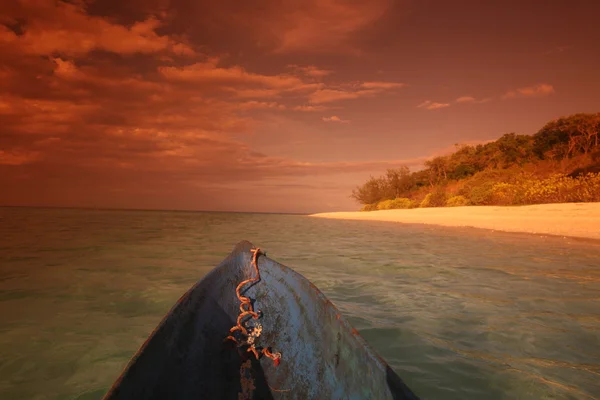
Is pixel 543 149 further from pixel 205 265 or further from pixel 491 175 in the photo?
pixel 205 265

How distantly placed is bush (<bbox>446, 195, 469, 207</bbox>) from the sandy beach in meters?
4.23

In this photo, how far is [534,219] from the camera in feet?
59.9

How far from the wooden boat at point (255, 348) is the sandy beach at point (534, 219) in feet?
56.2

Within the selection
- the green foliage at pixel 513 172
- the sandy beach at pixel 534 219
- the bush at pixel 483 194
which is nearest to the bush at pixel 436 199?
the green foliage at pixel 513 172

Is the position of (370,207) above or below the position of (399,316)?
above

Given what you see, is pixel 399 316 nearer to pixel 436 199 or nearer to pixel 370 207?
pixel 436 199

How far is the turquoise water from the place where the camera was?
10.4 feet

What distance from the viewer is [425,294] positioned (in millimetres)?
6012

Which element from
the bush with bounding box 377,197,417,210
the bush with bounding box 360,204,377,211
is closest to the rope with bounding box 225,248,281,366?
the bush with bounding box 377,197,417,210

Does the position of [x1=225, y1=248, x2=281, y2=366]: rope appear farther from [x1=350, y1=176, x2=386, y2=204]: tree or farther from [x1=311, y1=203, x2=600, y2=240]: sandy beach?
[x1=350, y1=176, x2=386, y2=204]: tree

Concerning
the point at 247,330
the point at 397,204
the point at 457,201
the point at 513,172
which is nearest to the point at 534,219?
the point at 457,201

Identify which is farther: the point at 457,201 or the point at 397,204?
A: the point at 397,204

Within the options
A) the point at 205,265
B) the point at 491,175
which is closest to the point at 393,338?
the point at 205,265

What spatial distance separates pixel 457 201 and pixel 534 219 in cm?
1318
